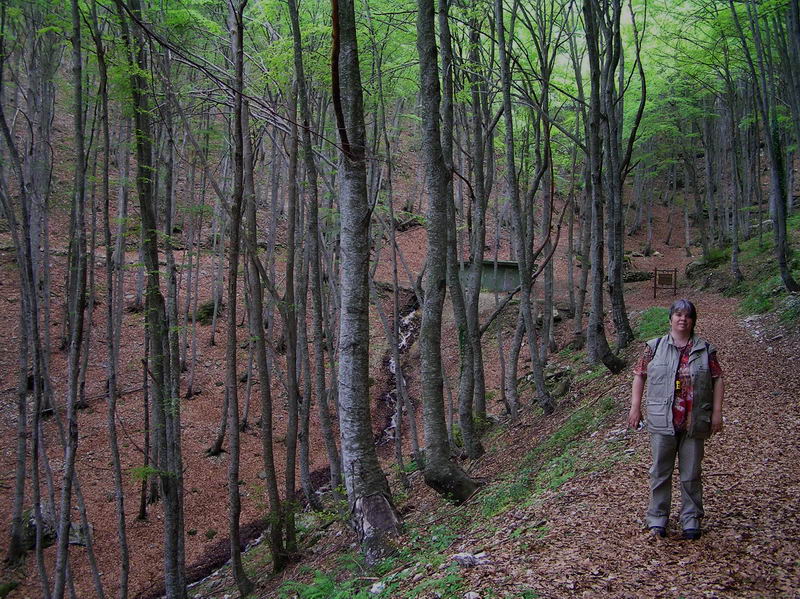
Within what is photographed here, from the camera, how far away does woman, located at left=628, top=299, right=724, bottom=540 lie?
3386 mm

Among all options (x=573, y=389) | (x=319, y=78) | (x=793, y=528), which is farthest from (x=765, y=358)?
(x=319, y=78)

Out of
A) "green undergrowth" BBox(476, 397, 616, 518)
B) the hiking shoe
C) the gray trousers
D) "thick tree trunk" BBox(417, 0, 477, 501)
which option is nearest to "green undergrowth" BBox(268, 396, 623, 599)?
"green undergrowth" BBox(476, 397, 616, 518)

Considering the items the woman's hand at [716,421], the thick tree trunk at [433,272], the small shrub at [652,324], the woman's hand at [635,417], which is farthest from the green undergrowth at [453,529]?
the small shrub at [652,324]

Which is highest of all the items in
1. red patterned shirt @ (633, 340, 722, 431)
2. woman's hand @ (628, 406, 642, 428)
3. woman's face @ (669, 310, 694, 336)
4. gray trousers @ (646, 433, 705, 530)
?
woman's face @ (669, 310, 694, 336)

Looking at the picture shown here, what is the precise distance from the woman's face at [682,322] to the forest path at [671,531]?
1.31 m

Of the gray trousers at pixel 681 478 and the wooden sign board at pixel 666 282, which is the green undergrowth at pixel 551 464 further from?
the wooden sign board at pixel 666 282

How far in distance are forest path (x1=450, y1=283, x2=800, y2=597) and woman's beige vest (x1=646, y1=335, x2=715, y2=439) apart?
705 millimetres

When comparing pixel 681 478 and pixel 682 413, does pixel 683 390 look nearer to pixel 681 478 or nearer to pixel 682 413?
pixel 682 413

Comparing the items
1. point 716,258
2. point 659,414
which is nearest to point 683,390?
point 659,414

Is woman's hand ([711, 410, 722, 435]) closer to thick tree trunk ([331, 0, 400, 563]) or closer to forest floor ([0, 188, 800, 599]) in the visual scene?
forest floor ([0, 188, 800, 599])

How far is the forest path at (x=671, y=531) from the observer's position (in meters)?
2.96

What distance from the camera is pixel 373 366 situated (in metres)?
17.1

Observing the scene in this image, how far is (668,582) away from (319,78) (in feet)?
28.5

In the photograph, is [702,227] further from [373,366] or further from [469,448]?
[469,448]
